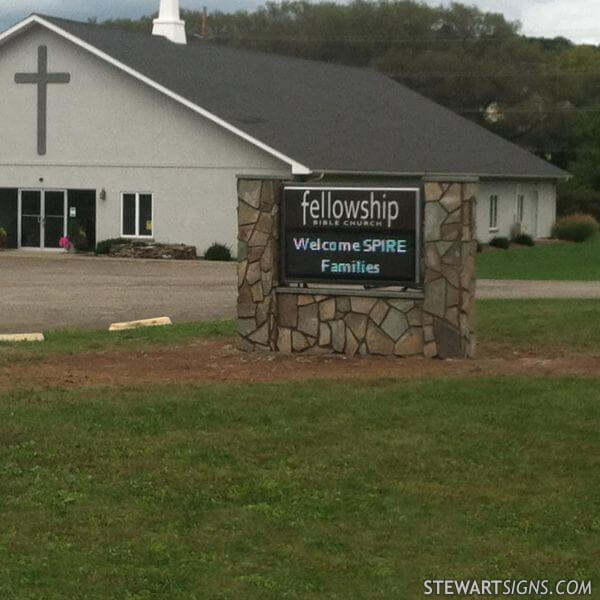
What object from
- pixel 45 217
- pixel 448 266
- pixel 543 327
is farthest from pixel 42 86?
pixel 448 266

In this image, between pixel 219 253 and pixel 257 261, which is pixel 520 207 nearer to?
pixel 219 253

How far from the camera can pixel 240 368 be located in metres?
14.8

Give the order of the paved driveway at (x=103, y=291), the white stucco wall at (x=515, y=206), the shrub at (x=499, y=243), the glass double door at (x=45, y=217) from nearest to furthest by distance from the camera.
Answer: the paved driveway at (x=103, y=291) → the glass double door at (x=45, y=217) → the white stucco wall at (x=515, y=206) → the shrub at (x=499, y=243)

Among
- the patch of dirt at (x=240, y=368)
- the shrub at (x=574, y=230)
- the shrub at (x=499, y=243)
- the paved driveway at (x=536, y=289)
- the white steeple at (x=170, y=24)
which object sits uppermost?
the white steeple at (x=170, y=24)

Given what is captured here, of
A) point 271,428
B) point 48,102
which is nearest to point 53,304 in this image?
point 271,428

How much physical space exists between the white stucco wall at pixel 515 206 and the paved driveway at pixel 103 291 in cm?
1444

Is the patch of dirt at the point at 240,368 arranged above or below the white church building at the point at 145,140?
below

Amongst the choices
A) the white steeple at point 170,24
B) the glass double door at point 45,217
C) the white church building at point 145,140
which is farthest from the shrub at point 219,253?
the white steeple at point 170,24

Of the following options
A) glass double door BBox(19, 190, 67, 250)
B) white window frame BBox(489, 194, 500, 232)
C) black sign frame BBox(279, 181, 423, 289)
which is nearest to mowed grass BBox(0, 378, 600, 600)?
black sign frame BBox(279, 181, 423, 289)

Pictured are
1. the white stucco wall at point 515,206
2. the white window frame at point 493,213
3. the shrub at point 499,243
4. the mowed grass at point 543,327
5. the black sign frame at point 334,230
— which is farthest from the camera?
the white window frame at point 493,213

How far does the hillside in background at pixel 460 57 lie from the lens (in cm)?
8656

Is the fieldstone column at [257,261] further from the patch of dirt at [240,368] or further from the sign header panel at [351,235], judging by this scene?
the patch of dirt at [240,368]

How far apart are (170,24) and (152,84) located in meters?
8.77

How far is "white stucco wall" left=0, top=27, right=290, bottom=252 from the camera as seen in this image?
4281cm
